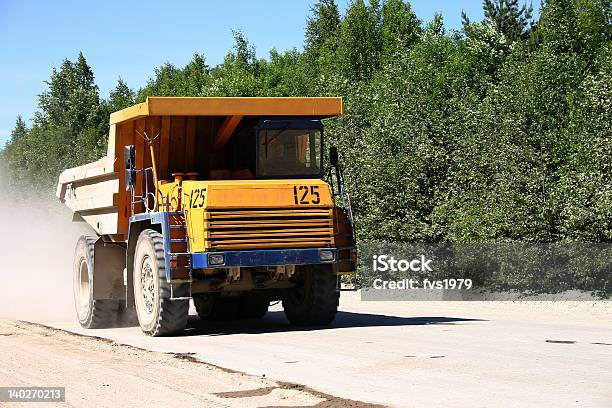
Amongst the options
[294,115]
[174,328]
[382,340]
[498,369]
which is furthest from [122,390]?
[294,115]

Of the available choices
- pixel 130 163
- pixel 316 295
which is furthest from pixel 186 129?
pixel 316 295

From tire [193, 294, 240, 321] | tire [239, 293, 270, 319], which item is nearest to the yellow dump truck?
tire [239, 293, 270, 319]

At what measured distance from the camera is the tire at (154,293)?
51.6ft

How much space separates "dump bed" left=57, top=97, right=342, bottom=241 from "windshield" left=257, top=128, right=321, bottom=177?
0.30 meters

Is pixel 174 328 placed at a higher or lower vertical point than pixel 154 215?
lower

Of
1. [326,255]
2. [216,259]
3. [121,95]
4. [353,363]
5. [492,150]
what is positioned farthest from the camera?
[121,95]

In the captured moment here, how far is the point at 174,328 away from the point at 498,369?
21.4 feet

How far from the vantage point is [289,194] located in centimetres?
1575

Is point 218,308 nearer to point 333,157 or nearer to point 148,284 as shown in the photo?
point 148,284

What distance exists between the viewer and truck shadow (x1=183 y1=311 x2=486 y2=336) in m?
17.0

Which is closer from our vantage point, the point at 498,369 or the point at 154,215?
the point at 498,369

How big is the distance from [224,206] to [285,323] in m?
4.02

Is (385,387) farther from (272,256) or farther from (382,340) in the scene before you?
(272,256)

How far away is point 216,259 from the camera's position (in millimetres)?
15203
